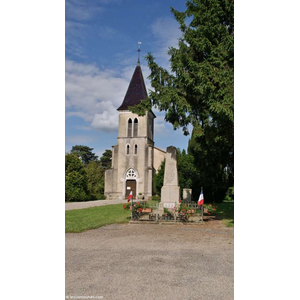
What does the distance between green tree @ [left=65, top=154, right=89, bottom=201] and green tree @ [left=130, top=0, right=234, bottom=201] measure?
19280mm

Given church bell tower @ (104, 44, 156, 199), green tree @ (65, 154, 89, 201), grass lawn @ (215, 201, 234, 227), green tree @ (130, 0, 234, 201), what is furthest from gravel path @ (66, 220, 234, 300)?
church bell tower @ (104, 44, 156, 199)

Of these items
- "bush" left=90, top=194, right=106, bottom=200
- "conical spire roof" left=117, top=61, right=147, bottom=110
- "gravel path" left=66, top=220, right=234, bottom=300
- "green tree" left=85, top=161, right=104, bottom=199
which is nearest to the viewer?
"gravel path" left=66, top=220, right=234, bottom=300

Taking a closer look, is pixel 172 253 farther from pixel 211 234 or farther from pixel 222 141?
pixel 222 141

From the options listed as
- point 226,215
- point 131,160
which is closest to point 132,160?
point 131,160

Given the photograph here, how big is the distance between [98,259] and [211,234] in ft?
14.1

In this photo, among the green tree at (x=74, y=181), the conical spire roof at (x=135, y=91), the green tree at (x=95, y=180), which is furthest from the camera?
the green tree at (x=95, y=180)

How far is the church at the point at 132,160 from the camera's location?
3306 centimetres

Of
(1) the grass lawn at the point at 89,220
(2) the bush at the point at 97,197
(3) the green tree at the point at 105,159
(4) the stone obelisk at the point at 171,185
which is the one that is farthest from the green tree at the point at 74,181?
(3) the green tree at the point at 105,159

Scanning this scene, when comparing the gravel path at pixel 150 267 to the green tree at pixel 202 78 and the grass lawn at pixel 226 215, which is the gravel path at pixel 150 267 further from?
the green tree at pixel 202 78

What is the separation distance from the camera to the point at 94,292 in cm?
343

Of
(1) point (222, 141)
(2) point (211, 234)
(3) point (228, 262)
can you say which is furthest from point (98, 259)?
(1) point (222, 141)

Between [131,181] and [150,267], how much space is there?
28963 millimetres

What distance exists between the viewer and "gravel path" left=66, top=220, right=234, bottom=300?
348 centimetres

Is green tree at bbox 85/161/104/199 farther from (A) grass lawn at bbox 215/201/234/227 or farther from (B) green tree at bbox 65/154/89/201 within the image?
(A) grass lawn at bbox 215/201/234/227
